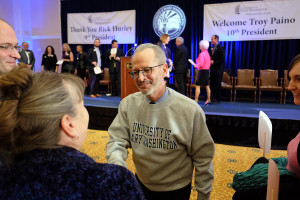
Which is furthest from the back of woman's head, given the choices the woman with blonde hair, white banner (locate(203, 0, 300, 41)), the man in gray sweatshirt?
white banner (locate(203, 0, 300, 41))

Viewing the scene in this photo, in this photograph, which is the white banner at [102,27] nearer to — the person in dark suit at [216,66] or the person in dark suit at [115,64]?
the person in dark suit at [115,64]

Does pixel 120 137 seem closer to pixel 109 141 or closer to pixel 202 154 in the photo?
pixel 109 141

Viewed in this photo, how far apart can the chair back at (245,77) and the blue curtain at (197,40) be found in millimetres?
671

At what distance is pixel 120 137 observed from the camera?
1.48 meters

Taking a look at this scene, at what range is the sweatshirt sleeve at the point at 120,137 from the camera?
1345mm

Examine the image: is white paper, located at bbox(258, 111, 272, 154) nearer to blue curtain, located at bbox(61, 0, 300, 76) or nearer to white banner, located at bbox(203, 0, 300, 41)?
white banner, located at bbox(203, 0, 300, 41)

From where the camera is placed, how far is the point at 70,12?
9609 millimetres

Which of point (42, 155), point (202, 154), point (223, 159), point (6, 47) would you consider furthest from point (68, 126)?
point (223, 159)

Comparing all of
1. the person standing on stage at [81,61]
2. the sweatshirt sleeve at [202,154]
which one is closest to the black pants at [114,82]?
the person standing on stage at [81,61]

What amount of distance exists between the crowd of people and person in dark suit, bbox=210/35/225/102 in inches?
185

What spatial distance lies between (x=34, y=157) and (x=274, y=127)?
12.9ft

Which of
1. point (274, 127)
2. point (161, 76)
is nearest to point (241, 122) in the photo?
point (274, 127)

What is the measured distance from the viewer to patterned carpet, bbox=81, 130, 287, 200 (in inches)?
94.1

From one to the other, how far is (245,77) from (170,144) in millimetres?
6261
